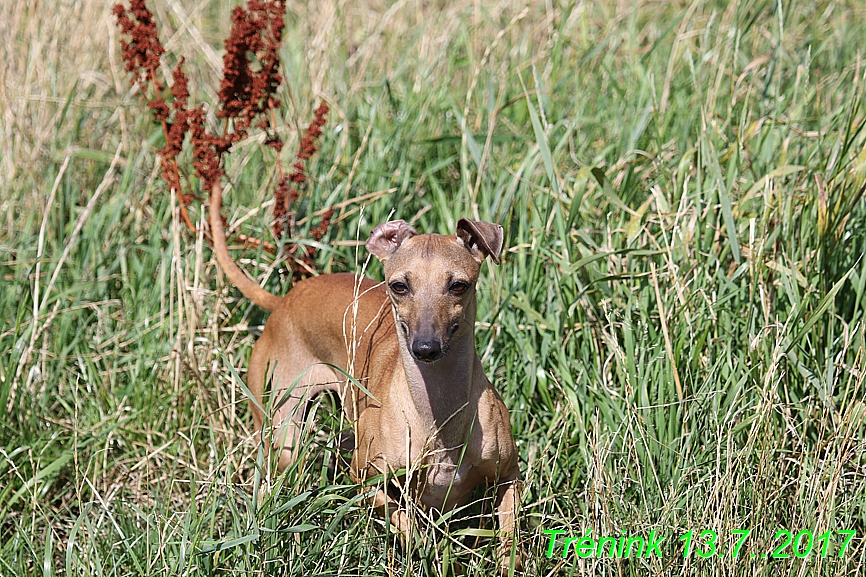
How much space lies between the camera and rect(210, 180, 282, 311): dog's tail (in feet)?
13.4

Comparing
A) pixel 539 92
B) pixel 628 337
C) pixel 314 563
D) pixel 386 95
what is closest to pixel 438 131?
pixel 386 95

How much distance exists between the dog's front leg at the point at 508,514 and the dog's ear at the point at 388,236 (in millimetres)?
912

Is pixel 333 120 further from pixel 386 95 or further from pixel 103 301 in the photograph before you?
pixel 103 301

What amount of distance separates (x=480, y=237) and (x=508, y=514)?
3.20 ft

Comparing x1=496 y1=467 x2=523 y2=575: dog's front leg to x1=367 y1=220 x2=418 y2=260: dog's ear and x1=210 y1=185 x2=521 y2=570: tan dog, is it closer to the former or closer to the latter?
x1=210 y1=185 x2=521 y2=570: tan dog

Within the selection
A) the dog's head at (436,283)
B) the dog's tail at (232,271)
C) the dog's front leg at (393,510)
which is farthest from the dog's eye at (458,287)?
the dog's tail at (232,271)

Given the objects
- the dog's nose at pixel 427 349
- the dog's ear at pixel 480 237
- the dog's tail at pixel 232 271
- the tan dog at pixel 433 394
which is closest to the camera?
the dog's nose at pixel 427 349

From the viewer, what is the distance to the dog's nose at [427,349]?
2820 millimetres

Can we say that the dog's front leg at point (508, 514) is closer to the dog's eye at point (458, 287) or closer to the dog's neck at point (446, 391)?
the dog's neck at point (446, 391)

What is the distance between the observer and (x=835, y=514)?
3.12 metres

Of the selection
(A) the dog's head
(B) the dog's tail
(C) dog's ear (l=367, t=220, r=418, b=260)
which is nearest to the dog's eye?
(A) the dog's head

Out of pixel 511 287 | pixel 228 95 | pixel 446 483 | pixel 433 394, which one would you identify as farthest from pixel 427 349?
pixel 228 95

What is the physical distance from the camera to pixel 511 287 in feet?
14.1

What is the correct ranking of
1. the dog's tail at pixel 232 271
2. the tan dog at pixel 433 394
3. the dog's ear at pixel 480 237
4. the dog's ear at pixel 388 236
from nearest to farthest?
1. the tan dog at pixel 433 394
2. the dog's ear at pixel 480 237
3. the dog's ear at pixel 388 236
4. the dog's tail at pixel 232 271
